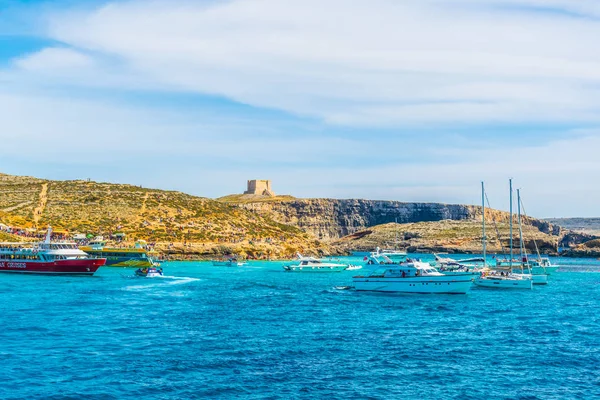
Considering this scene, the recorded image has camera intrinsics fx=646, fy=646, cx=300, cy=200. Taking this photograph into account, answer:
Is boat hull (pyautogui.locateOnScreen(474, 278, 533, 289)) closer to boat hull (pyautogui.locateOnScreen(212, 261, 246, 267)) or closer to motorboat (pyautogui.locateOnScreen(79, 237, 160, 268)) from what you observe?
boat hull (pyautogui.locateOnScreen(212, 261, 246, 267))

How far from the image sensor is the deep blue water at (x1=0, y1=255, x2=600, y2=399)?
32.6 metres

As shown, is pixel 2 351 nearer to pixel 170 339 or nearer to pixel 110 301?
pixel 170 339

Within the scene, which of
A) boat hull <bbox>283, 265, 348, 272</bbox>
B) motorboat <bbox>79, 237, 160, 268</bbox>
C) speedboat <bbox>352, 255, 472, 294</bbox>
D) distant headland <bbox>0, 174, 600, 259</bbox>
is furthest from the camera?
distant headland <bbox>0, 174, 600, 259</bbox>

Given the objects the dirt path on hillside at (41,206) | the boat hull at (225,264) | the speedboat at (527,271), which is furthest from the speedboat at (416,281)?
the dirt path on hillside at (41,206)

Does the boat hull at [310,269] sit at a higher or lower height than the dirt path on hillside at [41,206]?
lower

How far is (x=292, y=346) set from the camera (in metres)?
43.1

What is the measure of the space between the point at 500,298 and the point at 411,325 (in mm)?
28212

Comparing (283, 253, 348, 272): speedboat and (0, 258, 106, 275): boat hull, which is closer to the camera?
(0, 258, 106, 275): boat hull

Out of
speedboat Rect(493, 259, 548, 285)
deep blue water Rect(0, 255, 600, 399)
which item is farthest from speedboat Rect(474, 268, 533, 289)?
deep blue water Rect(0, 255, 600, 399)

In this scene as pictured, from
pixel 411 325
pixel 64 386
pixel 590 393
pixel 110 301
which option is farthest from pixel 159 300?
pixel 590 393

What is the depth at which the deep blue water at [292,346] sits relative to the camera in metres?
32.6

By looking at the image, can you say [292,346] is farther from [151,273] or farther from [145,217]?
[145,217]

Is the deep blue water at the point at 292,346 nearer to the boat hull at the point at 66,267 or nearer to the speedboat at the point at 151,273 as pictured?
the speedboat at the point at 151,273

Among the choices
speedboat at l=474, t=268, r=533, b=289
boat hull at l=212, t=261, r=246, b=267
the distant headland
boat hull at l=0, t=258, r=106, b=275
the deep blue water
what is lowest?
the deep blue water
